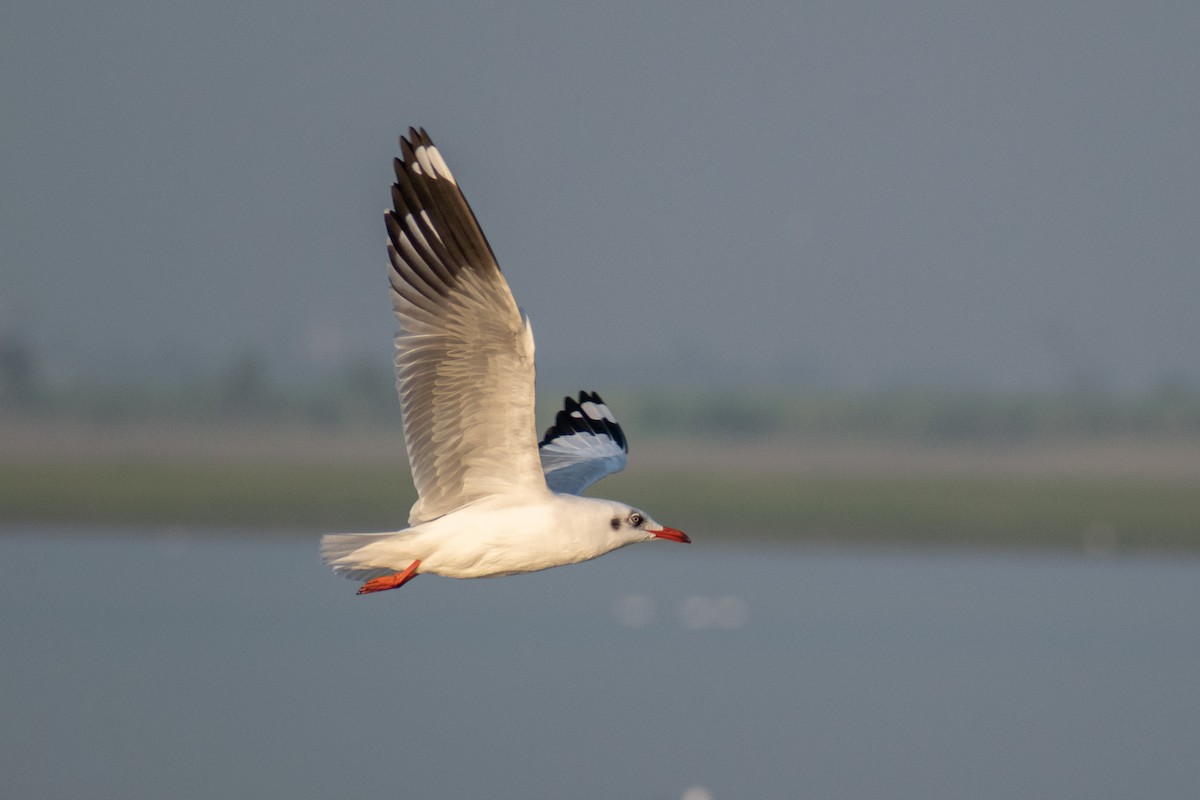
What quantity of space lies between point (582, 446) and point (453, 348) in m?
2.55

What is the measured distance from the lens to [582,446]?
36.8 ft

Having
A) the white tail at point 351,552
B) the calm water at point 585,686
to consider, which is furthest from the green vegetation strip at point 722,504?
the white tail at point 351,552

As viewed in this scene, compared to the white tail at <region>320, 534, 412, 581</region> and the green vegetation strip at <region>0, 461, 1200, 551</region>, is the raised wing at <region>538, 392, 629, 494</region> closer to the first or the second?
the white tail at <region>320, 534, 412, 581</region>

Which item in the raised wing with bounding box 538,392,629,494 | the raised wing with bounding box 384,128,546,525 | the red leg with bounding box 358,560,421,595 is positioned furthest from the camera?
the raised wing with bounding box 538,392,629,494

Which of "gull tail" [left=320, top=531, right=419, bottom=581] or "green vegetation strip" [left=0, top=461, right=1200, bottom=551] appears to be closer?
"gull tail" [left=320, top=531, right=419, bottom=581]

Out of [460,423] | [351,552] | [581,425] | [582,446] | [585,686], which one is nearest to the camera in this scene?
[460,423]

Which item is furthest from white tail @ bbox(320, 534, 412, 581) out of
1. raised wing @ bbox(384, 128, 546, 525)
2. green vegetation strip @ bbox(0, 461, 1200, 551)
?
green vegetation strip @ bbox(0, 461, 1200, 551)

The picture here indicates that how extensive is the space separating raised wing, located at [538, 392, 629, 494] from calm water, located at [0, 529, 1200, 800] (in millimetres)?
2913

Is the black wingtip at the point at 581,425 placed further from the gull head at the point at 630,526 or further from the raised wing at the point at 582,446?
the gull head at the point at 630,526

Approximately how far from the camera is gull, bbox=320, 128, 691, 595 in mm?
8594

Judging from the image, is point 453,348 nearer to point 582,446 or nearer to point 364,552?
point 364,552

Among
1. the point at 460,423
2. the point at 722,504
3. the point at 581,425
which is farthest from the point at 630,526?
the point at 722,504

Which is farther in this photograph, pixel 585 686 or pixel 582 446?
pixel 585 686

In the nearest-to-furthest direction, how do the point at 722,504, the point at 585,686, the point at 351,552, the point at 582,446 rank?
the point at 351,552 < the point at 582,446 < the point at 585,686 < the point at 722,504
